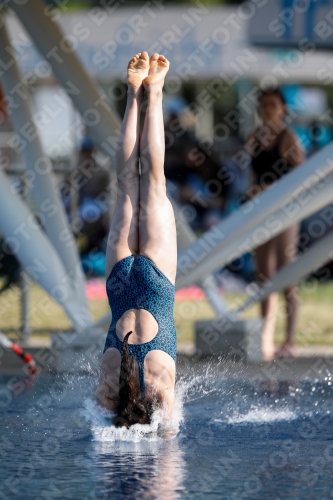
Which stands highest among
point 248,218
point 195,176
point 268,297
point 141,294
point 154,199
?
point 195,176

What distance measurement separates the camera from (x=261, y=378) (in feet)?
20.6

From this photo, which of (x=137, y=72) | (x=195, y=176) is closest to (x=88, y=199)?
(x=195, y=176)

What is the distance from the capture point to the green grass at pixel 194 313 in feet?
31.2

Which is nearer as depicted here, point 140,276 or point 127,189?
point 140,276

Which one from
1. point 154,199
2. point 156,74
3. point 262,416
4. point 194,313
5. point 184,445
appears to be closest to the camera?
point 184,445

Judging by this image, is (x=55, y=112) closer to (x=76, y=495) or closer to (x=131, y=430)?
(x=131, y=430)

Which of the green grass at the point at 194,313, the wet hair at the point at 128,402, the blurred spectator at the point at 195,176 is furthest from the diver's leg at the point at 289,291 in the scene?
the blurred spectator at the point at 195,176

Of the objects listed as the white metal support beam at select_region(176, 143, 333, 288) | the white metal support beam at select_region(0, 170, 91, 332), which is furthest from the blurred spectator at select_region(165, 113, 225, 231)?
the white metal support beam at select_region(176, 143, 333, 288)

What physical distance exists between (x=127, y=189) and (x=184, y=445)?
4.13 ft

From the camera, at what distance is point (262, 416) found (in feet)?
16.2

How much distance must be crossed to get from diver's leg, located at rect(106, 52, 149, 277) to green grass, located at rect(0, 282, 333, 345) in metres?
4.43

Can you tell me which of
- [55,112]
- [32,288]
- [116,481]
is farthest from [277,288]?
[55,112]

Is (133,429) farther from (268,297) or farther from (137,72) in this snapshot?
(268,297)

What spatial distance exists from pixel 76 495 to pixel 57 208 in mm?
3859
